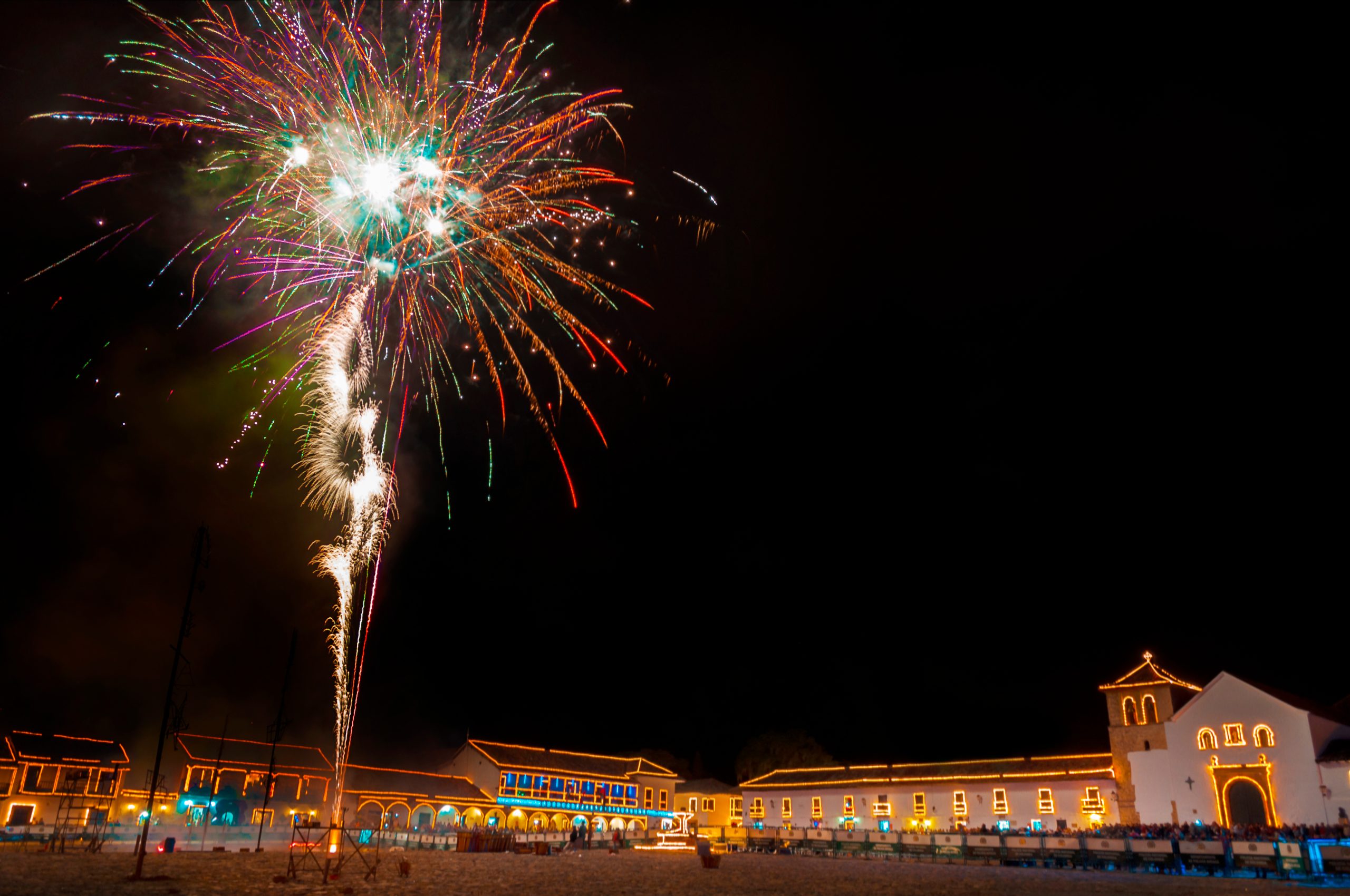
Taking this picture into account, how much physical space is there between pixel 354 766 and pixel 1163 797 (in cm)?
3889

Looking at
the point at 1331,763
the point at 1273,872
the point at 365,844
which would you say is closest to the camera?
the point at 1273,872

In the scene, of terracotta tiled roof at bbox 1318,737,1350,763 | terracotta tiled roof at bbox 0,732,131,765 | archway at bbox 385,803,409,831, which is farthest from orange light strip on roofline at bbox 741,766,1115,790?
terracotta tiled roof at bbox 0,732,131,765

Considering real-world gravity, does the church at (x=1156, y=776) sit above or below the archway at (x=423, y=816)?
above

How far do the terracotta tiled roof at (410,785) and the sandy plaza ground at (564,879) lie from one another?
19.9 metres

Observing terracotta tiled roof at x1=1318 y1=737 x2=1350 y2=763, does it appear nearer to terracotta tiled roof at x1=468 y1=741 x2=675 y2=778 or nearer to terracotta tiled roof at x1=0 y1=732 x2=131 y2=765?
terracotta tiled roof at x1=468 y1=741 x2=675 y2=778

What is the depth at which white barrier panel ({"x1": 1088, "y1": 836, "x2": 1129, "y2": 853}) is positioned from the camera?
25562 mm

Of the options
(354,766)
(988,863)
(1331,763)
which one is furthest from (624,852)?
(1331,763)

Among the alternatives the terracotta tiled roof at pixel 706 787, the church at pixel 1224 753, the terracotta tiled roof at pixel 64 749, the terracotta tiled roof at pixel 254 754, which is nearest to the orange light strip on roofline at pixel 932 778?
the church at pixel 1224 753

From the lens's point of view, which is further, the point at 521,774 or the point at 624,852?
the point at 521,774

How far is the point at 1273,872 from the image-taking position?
21.8 meters

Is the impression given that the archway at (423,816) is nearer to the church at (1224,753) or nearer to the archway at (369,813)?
the archway at (369,813)

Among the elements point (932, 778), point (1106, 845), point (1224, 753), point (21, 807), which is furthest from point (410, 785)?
point (1224, 753)

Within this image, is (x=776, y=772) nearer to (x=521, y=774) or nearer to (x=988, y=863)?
(x=521, y=774)

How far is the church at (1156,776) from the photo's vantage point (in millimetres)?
32562
